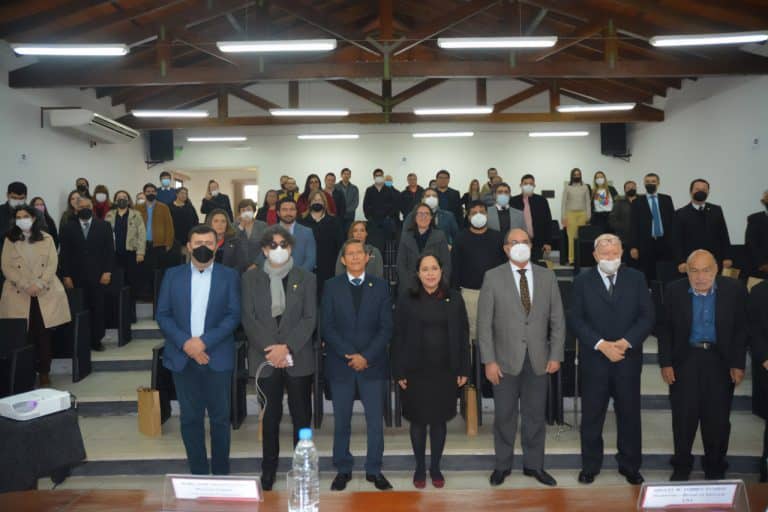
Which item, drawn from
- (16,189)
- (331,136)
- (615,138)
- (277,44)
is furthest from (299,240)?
(615,138)

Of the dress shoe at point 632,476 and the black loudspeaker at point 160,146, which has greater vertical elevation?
the black loudspeaker at point 160,146

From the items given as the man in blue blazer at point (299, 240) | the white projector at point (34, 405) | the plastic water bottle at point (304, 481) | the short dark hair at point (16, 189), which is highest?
the short dark hair at point (16, 189)

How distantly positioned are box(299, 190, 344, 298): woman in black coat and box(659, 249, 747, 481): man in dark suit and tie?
10.5 feet

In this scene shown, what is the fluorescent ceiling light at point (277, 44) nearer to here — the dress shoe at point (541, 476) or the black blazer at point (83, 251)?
the black blazer at point (83, 251)

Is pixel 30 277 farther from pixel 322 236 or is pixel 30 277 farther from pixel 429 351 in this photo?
pixel 429 351

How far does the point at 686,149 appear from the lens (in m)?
11.3

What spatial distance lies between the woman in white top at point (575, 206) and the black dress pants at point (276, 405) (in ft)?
20.9

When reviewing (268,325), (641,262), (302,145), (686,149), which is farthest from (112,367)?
(686,149)

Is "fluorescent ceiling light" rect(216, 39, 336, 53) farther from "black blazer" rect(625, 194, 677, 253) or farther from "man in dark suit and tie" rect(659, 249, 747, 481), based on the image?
"man in dark suit and tie" rect(659, 249, 747, 481)

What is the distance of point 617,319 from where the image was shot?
12.2 feet

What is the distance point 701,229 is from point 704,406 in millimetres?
2643

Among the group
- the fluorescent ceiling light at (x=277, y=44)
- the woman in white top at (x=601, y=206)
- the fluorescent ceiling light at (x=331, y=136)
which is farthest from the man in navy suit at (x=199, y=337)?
the fluorescent ceiling light at (x=331, y=136)

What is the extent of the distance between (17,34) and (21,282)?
4.31 meters

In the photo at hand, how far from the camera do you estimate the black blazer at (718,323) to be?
367 cm
